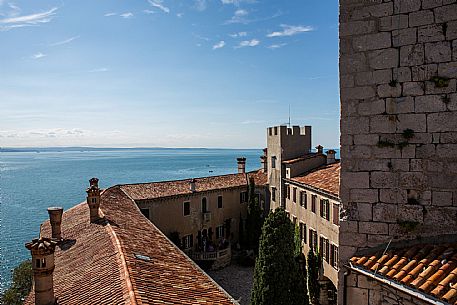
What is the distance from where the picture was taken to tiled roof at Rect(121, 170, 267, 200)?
88.8 ft

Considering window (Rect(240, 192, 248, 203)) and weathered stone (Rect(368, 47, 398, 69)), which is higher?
weathered stone (Rect(368, 47, 398, 69))

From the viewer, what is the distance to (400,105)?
17.3ft

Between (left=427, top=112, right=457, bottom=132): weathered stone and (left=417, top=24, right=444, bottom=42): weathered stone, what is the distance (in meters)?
1.03

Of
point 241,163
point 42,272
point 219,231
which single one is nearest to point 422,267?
point 42,272

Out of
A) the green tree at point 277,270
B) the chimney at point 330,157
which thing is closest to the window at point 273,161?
the chimney at point 330,157

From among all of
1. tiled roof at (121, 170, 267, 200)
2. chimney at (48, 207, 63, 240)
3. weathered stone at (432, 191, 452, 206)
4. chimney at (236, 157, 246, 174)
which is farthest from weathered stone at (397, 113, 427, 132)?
chimney at (236, 157, 246, 174)

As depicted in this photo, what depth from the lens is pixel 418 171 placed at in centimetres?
520

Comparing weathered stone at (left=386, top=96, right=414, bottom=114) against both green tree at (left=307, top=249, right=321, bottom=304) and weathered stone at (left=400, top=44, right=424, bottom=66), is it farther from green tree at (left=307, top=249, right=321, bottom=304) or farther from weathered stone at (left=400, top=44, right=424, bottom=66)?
green tree at (left=307, top=249, right=321, bottom=304)

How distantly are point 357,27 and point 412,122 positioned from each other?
65.3 inches

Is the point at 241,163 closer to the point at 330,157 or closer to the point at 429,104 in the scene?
the point at 330,157

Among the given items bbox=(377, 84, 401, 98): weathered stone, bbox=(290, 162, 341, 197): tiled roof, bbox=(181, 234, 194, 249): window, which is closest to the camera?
bbox=(377, 84, 401, 98): weathered stone

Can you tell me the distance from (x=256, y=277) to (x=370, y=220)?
12861 millimetres

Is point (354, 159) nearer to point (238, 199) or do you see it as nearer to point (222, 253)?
point (222, 253)

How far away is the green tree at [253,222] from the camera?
99.2 ft
